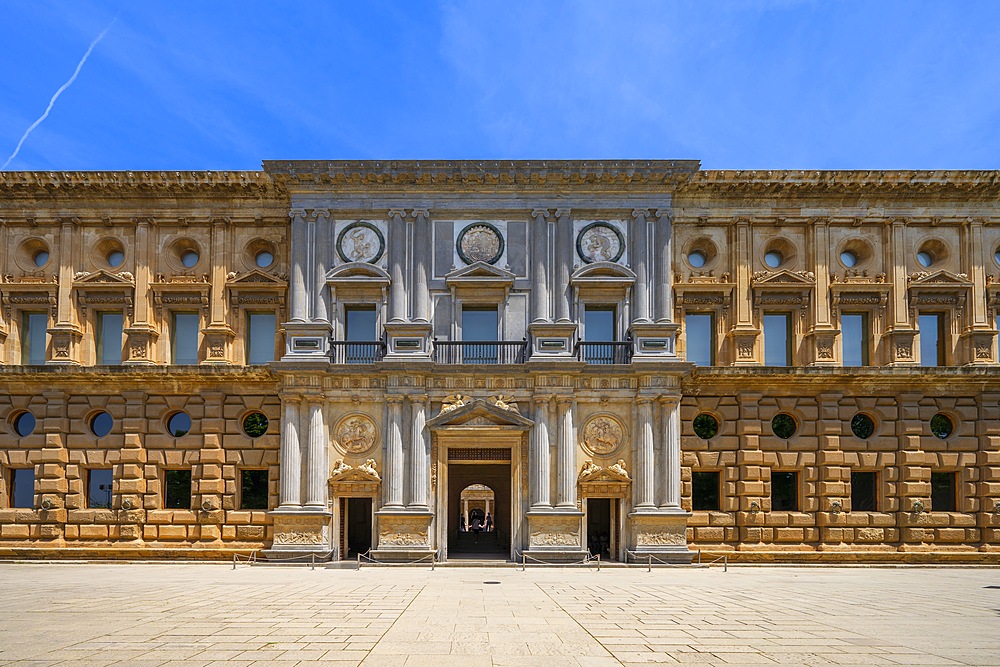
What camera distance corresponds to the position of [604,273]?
94.2 feet

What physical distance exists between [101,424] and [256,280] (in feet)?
28.5

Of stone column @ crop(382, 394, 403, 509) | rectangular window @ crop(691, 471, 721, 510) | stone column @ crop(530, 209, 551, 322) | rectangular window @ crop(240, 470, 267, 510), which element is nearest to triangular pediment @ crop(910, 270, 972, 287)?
rectangular window @ crop(691, 471, 721, 510)

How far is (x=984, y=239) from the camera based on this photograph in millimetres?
29688

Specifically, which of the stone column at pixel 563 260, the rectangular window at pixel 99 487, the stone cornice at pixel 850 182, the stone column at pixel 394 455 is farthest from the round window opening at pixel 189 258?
the stone cornice at pixel 850 182

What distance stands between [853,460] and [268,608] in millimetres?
23166

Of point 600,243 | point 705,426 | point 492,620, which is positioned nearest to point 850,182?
point 600,243

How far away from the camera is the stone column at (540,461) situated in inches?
1068

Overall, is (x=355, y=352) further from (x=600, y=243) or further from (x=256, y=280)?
(x=600, y=243)

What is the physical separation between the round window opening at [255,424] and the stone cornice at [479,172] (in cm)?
962

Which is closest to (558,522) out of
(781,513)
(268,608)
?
(781,513)

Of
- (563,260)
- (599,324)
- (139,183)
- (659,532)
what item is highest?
(139,183)

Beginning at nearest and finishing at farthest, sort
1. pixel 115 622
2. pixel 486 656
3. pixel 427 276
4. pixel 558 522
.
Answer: pixel 486 656
pixel 115 622
pixel 558 522
pixel 427 276

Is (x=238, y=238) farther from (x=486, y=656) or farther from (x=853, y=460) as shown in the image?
(x=853, y=460)

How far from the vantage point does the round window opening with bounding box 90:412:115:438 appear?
1145 inches
